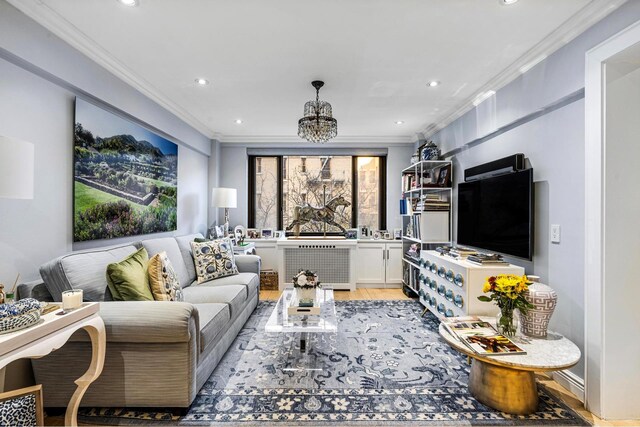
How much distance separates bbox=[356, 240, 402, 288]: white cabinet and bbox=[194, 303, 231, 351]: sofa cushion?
267 cm

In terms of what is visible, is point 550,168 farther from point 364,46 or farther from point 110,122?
point 110,122

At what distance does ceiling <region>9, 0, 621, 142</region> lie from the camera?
182cm

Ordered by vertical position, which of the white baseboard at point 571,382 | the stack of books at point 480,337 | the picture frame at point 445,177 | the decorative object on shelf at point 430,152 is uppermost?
the decorative object on shelf at point 430,152

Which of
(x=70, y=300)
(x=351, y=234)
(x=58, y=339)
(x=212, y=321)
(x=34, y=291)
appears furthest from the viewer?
(x=351, y=234)

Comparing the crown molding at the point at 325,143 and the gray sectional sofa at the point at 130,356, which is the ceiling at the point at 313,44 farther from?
the gray sectional sofa at the point at 130,356

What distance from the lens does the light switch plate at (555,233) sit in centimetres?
215

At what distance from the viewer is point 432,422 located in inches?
67.7

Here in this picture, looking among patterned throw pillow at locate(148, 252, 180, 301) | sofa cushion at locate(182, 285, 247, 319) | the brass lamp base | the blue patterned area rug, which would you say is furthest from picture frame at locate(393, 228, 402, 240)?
patterned throw pillow at locate(148, 252, 180, 301)

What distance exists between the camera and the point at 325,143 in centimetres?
491

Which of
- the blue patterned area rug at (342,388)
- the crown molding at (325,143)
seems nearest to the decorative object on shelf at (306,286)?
the blue patterned area rug at (342,388)

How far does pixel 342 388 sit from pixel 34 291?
2.03 m

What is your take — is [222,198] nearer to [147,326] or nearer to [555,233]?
[147,326]

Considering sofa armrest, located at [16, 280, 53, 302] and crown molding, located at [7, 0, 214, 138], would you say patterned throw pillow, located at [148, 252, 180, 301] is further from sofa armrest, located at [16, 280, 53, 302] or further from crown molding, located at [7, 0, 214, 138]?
crown molding, located at [7, 0, 214, 138]

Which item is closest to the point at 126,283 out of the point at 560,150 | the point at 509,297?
the point at 509,297
